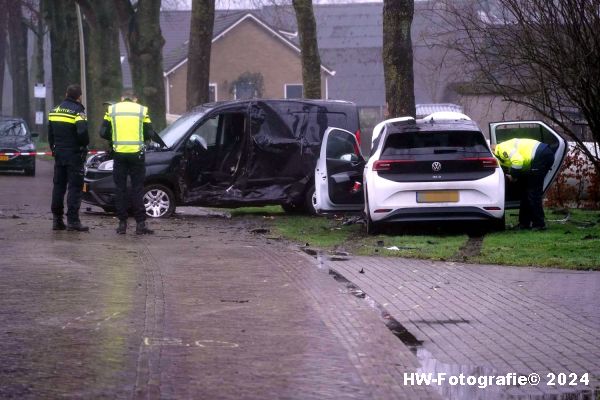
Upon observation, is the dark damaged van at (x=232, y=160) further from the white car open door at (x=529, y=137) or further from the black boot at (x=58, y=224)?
the white car open door at (x=529, y=137)

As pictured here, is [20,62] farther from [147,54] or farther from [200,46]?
[200,46]

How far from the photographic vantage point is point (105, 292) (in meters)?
9.90

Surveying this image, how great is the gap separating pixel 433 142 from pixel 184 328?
22.5 ft

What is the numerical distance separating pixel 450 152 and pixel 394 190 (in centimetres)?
92

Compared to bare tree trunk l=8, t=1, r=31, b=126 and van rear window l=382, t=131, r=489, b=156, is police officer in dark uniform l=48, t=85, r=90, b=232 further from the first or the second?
bare tree trunk l=8, t=1, r=31, b=126

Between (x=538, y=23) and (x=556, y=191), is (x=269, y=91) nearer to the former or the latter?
(x=556, y=191)

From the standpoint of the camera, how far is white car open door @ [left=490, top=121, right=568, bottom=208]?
50.3 ft

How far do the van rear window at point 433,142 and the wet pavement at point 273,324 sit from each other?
2113 millimetres

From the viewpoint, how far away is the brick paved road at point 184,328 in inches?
265

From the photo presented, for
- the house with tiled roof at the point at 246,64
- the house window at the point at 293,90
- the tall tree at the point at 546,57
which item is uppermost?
the house with tiled roof at the point at 246,64

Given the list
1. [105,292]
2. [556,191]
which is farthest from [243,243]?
[556,191]

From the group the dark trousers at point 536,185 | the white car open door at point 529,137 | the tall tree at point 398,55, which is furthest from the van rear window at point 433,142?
the tall tree at point 398,55

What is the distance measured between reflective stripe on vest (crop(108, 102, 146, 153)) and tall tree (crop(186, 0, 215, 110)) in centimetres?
1137

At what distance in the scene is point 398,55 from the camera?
18.6 metres
